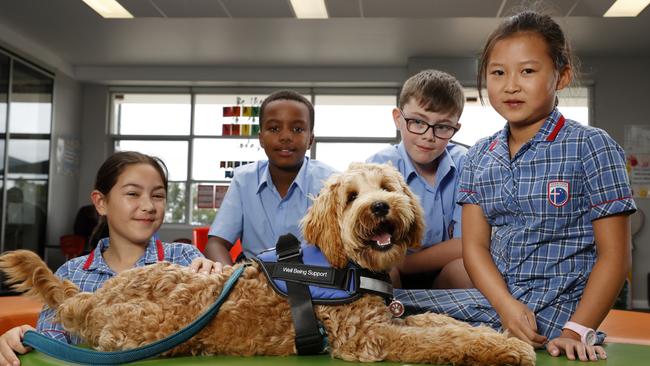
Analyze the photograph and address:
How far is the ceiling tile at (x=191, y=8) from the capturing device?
7168 millimetres

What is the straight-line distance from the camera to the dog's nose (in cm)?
146

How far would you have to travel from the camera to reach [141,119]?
36.1 feet

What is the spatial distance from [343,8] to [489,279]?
243 inches

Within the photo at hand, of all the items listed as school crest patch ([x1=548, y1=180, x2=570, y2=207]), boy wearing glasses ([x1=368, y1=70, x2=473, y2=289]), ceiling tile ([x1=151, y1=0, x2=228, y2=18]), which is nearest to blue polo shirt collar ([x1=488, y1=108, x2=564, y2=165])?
school crest patch ([x1=548, y1=180, x2=570, y2=207])

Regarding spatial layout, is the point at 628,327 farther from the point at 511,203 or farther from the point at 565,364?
the point at 565,364

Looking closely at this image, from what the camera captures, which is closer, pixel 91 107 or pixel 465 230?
pixel 465 230

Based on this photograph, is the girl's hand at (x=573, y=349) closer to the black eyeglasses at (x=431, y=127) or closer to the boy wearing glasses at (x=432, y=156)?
the boy wearing glasses at (x=432, y=156)

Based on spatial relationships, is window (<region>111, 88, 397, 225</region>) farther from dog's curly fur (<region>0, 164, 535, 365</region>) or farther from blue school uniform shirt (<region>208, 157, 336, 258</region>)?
dog's curly fur (<region>0, 164, 535, 365</region>)

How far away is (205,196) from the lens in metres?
10.7

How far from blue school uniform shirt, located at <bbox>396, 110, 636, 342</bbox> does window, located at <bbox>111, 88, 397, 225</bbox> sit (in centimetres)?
868

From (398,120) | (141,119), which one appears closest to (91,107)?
(141,119)

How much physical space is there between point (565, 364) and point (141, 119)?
34.5 feet

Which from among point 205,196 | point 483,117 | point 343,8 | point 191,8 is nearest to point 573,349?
point 343,8

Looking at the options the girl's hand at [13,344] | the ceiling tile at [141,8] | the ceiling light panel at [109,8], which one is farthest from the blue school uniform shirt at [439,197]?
the ceiling light panel at [109,8]
